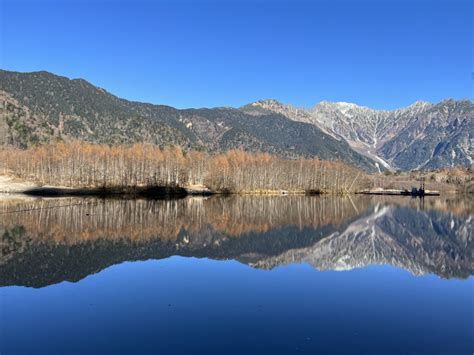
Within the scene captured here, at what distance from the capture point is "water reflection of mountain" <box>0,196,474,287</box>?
1399 inches

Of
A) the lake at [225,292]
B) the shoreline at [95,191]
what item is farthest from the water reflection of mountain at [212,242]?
the shoreline at [95,191]

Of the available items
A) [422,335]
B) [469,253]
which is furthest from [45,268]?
[469,253]

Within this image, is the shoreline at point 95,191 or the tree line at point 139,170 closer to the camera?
the shoreline at point 95,191

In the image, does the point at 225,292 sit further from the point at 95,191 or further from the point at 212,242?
the point at 95,191

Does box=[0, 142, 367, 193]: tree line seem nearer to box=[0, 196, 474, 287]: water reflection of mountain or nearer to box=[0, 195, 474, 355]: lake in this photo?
box=[0, 196, 474, 287]: water reflection of mountain

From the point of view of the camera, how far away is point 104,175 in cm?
16438

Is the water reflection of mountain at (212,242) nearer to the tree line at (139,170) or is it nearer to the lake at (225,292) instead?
the lake at (225,292)

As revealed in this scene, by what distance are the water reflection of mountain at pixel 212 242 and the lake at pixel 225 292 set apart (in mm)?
222

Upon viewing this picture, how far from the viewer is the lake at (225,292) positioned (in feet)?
60.1

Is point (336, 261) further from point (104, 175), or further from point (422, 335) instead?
point (104, 175)

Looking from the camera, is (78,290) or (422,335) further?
(78,290)

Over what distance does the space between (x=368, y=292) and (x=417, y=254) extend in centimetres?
2090

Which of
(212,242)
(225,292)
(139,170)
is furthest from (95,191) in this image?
(225,292)

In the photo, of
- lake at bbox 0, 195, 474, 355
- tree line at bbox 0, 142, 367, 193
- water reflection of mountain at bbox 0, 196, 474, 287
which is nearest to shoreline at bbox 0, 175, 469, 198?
tree line at bbox 0, 142, 367, 193
